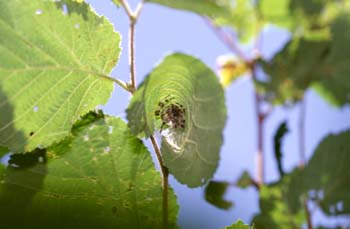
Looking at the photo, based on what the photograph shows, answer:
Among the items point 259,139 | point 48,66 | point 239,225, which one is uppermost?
point 259,139

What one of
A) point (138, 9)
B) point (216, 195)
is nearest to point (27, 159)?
point (138, 9)

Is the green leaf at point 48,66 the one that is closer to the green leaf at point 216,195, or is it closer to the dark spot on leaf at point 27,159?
the dark spot on leaf at point 27,159

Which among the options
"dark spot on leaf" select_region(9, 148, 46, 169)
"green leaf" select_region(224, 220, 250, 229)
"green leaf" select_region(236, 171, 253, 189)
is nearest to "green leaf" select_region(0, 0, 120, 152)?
"dark spot on leaf" select_region(9, 148, 46, 169)

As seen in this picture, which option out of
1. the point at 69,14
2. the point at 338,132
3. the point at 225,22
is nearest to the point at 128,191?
the point at 69,14

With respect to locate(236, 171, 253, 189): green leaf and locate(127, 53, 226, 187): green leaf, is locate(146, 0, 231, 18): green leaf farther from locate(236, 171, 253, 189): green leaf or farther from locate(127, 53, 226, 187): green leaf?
locate(236, 171, 253, 189): green leaf

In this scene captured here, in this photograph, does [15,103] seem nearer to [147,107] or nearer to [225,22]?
[147,107]

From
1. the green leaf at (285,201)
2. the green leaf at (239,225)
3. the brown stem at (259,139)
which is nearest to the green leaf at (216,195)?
the green leaf at (285,201)

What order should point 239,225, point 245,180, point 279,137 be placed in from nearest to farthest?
point 239,225, point 279,137, point 245,180

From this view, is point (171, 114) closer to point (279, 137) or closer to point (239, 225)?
point (239, 225)
